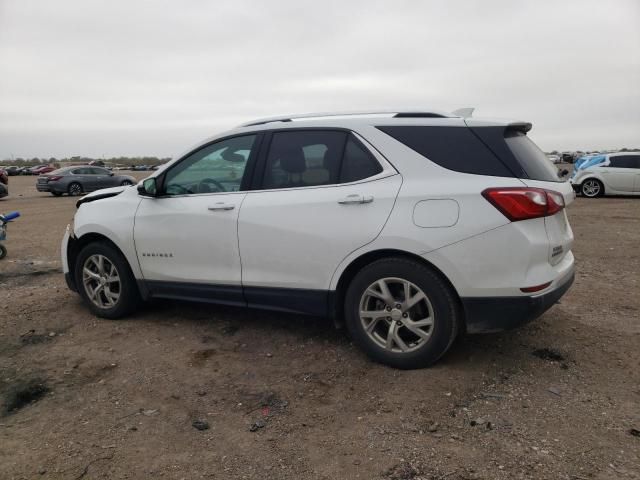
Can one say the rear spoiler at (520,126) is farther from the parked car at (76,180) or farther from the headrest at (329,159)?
the parked car at (76,180)

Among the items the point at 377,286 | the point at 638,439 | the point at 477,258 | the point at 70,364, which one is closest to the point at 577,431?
the point at 638,439

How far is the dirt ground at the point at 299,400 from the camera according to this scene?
2.68 m

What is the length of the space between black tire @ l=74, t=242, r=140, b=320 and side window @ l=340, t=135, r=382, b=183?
234 cm

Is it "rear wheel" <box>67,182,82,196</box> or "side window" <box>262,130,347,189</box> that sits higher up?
"side window" <box>262,130,347,189</box>

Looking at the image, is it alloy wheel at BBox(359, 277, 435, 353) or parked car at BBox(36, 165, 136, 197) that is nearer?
alloy wheel at BBox(359, 277, 435, 353)

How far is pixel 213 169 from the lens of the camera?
4453mm

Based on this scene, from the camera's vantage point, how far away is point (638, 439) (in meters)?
2.78

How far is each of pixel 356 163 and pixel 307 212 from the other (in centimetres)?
50

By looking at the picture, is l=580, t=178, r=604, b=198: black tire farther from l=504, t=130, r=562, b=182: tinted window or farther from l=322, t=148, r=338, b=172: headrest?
l=322, t=148, r=338, b=172: headrest

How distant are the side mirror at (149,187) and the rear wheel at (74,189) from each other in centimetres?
2185

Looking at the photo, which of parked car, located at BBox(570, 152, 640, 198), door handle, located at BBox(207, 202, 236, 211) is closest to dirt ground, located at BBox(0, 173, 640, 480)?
door handle, located at BBox(207, 202, 236, 211)

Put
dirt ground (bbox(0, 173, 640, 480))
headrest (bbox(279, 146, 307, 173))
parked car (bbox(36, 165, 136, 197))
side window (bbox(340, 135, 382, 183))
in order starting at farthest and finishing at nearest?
parked car (bbox(36, 165, 136, 197))
headrest (bbox(279, 146, 307, 173))
side window (bbox(340, 135, 382, 183))
dirt ground (bbox(0, 173, 640, 480))

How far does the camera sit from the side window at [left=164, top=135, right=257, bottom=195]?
429 cm

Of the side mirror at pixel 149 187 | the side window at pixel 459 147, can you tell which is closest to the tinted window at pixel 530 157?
the side window at pixel 459 147
